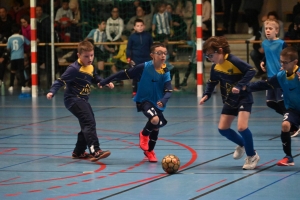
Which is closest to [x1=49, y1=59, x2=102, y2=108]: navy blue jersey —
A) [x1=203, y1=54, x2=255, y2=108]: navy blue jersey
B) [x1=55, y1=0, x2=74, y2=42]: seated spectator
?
[x1=203, y1=54, x2=255, y2=108]: navy blue jersey

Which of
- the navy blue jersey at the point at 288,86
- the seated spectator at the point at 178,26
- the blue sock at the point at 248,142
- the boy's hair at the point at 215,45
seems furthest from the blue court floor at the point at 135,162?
the seated spectator at the point at 178,26

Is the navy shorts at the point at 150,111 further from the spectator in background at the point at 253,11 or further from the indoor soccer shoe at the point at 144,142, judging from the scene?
the spectator in background at the point at 253,11

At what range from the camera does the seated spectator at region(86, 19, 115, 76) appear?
71.1 ft

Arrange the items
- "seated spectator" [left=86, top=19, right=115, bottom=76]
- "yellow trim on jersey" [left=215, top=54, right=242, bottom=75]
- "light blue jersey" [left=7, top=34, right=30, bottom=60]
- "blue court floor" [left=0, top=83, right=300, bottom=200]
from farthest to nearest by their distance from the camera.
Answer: "seated spectator" [left=86, top=19, right=115, bottom=76], "light blue jersey" [left=7, top=34, right=30, bottom=60], "yellow trim on jersey" [left=215, top=54, right=242, bottom=75], "blue court floor" [left=0, top=83, right=300, bottom=200]

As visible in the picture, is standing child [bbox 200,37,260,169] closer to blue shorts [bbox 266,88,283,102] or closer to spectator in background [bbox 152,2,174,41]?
blue shorts [bbox 266,88,283,102]

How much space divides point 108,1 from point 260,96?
17.8ft

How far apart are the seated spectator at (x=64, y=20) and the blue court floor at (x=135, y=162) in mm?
6099

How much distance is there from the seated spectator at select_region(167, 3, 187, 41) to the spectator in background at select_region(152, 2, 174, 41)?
0.15m

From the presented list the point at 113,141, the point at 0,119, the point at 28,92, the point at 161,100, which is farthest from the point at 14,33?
the point at 161,100

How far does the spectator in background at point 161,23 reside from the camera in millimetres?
21062

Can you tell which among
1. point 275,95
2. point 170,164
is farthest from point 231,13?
point 170,164

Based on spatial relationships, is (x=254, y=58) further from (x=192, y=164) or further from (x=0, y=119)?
(x=192, y=164)

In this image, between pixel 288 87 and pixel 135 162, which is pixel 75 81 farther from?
pixel 288 87

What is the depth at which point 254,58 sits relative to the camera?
2142 centimetres
